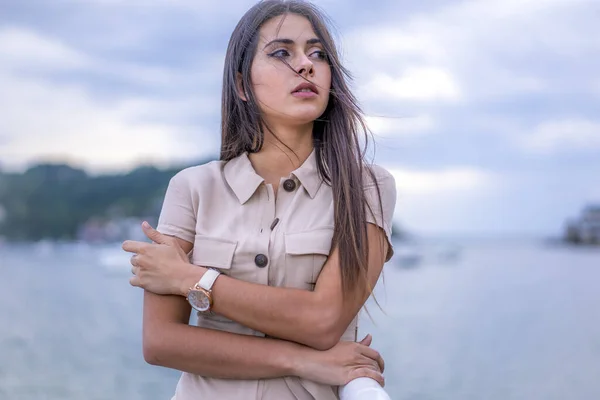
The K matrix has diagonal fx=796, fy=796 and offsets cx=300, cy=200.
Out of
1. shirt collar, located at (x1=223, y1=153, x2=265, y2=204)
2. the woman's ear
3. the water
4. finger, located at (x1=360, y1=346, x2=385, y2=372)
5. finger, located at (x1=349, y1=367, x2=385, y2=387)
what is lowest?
the water

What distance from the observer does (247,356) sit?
1999mm

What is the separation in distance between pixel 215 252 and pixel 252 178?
235 mm

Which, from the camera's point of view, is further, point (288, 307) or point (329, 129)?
point (329, 129)

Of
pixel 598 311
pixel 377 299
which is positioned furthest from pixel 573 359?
pixel 377 299

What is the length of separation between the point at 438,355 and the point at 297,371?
1026 inches

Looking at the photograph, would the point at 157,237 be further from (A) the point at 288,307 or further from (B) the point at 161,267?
(A) the point at 288,307

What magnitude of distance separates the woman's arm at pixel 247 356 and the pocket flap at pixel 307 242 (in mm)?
240

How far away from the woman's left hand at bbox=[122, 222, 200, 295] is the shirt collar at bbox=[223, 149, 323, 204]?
0.23 m

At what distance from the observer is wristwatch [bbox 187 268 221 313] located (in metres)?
2.01

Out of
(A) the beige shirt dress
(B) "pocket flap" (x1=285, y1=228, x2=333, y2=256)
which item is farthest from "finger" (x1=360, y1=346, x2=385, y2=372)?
(B) "pocket flap" (x1=285, y1=228, x2=333, y2=256)

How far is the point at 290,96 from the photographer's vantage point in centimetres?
218

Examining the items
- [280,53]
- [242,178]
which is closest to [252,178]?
[242,178]

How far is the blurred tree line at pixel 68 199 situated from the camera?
61.4m

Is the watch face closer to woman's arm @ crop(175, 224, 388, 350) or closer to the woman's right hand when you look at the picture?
woman's arm @ crop(175, 224, 388, 350)
